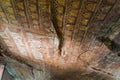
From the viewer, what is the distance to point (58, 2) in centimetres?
154

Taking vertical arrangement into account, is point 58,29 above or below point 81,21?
below

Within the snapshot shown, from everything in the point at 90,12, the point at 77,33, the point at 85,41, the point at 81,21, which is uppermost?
the point at 90,12

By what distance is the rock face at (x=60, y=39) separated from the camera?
1598 millimetres

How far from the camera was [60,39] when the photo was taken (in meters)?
2.18

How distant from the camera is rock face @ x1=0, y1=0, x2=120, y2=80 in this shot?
1.60 m

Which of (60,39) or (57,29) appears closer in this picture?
(57,29)

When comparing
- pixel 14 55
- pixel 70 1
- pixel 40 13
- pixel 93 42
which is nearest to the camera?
pixel 70 1

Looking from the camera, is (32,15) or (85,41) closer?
(32,15)

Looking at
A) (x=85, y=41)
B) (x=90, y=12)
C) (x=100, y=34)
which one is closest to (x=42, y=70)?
(x=85, y=41)

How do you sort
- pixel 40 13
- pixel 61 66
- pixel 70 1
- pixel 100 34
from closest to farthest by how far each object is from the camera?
pixel 70 1 < pixel 40 13 < pixel 100 34 < pixel 61 66

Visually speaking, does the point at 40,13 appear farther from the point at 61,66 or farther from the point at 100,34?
the point at 61,66

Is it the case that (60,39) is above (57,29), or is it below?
below

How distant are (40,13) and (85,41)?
699 mm

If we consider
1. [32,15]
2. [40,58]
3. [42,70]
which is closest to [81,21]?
[32,15]
